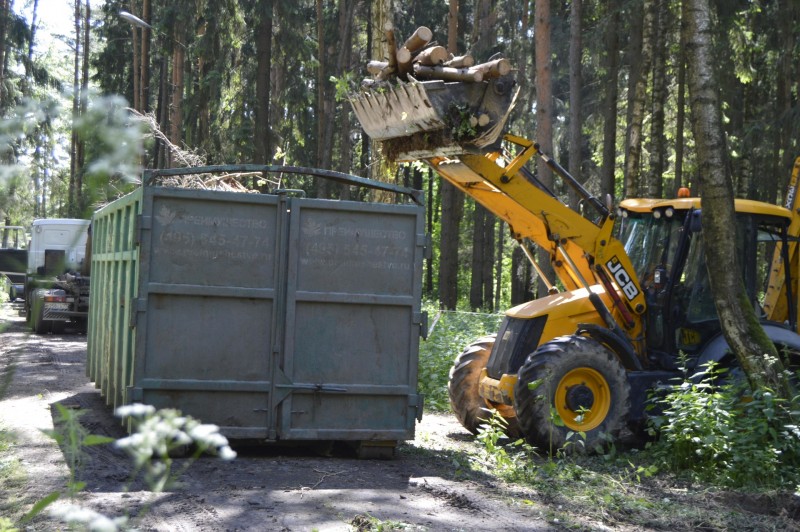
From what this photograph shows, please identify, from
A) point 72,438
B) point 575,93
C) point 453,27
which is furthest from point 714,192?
point 453,27

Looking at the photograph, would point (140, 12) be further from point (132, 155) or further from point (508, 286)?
point (132, 155)

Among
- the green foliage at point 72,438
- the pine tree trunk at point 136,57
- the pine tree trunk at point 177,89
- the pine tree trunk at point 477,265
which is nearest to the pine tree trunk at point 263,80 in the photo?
the pine tree trunk at point 177,89

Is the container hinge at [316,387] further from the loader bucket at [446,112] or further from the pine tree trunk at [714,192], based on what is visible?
the pine tree trunk at [714,192]

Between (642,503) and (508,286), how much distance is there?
56.1 meters

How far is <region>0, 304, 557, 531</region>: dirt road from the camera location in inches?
250

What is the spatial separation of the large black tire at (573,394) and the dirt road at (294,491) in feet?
2.79

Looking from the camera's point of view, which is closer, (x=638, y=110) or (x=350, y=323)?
(x=350, y=323)

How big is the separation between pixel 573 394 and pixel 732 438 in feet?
6.43

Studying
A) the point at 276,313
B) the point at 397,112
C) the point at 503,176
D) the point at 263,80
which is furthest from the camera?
the point at 263,80

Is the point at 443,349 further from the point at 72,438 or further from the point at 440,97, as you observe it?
the point at 72,438

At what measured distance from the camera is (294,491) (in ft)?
24.0

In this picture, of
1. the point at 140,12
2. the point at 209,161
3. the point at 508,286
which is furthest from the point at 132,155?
the point at 508,286

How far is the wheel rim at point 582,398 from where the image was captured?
10.0 metres

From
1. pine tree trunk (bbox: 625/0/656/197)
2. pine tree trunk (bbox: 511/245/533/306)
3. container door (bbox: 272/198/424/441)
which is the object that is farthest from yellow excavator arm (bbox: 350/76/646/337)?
pine tree trunk (bbox: 511/245/533/306)
